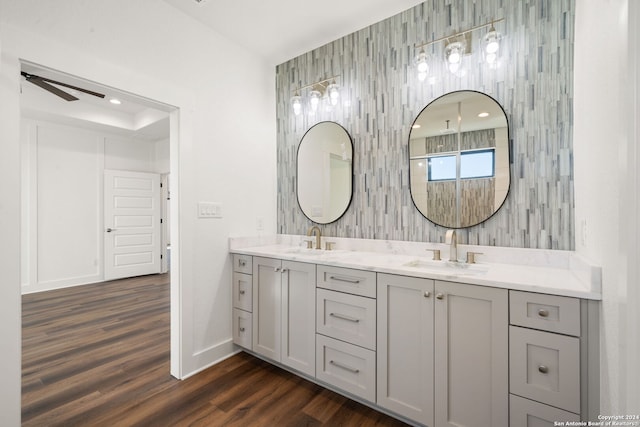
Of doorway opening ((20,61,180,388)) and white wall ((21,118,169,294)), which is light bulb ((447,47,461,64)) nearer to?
doorway opening ((20,61,180,388))

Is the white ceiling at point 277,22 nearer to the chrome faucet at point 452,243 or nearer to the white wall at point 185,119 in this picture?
the white wall at point 185,119

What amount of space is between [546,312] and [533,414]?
433 mm

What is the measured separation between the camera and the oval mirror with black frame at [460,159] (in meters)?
1.74

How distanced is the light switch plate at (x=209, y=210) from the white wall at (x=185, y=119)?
5 centimetres

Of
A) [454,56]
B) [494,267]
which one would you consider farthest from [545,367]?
[454,56]

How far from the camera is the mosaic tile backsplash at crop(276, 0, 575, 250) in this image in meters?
1.57

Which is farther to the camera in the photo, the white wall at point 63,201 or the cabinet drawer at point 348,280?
the white wall at point 63,201

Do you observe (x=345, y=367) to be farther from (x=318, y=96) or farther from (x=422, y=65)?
(x=318, y=96)

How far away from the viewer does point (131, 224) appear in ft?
16.9

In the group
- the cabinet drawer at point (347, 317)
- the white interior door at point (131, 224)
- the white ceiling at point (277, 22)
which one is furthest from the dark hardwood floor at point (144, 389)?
the white interior door at point (131, 224)

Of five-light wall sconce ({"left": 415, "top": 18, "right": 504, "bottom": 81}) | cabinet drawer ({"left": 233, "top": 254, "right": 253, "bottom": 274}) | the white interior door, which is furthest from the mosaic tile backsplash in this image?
the white interior door

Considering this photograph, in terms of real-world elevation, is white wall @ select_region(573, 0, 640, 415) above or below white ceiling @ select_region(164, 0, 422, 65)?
below

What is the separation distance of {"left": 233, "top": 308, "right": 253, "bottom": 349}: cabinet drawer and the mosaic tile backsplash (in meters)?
0.83

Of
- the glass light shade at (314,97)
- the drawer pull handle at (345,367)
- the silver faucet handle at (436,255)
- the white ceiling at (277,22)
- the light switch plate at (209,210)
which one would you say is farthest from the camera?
the glass light shade at (314,97)
